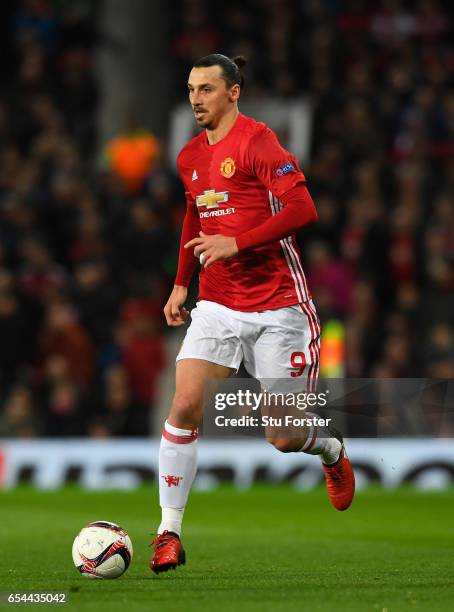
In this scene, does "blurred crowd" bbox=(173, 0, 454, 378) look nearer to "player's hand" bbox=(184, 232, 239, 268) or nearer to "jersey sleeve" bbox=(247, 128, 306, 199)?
"jersey sleeve" bbox=(247, 128, 306, 199)

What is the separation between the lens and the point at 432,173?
49.8 feet

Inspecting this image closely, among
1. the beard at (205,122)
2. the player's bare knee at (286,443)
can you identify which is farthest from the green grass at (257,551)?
the beard at (205,122)

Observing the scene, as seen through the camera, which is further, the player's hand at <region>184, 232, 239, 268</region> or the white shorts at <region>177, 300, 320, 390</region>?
the white shorts at <region>177, 300, 320, 390</region>

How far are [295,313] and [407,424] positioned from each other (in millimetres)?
770

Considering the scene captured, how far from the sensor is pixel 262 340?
7113 mm

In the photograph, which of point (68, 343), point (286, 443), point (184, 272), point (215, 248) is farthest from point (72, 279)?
point (215, 248)

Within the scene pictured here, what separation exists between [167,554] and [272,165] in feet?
5.97

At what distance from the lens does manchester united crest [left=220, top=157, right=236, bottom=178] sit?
6.95 meters

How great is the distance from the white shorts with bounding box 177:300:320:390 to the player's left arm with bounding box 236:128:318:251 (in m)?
0.46

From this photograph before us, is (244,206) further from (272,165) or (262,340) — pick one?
(262,340)

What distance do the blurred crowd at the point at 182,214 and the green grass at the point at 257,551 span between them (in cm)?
155

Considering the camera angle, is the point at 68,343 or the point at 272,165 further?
the point at 68,343

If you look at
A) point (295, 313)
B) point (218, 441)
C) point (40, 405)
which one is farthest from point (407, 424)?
point (40, 405)

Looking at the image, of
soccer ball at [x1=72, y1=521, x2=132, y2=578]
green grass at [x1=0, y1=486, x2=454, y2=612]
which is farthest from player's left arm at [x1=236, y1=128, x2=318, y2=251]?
green grass at [x1=0, y1=486, x2=454, y2=612]
